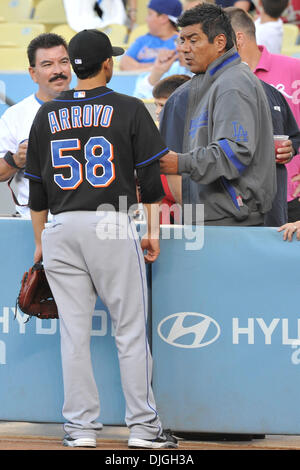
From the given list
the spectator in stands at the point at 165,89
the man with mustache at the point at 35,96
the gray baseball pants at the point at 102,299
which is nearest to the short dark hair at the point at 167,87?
the spectator in stands at the point at 165,89

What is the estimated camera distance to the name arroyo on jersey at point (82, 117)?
12.2ft

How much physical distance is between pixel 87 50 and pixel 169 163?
0.64m

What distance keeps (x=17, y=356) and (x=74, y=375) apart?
1.62ft

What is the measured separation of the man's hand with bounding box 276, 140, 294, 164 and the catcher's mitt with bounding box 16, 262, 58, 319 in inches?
57.6

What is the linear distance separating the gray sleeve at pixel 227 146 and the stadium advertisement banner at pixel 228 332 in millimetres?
288

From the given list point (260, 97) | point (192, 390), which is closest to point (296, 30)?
point (260, 97)

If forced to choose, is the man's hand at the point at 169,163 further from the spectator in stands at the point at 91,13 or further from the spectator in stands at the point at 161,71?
the spectator in stands at the point at 91,13

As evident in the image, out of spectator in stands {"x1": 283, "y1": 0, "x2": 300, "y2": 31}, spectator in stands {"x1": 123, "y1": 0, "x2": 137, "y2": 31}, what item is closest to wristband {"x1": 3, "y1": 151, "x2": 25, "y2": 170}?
spectator in stands {"x1": 123, "y1": 0, "x2": 137, "y2": 31}

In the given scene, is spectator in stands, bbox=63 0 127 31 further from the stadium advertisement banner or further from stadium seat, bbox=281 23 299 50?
the stadium advertisement banner

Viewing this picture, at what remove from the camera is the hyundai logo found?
403 centimetres
